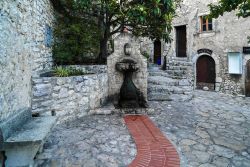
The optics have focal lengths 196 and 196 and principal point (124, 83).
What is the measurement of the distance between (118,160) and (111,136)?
952mm

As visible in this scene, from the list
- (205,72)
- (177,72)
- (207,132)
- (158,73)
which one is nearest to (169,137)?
(207,132)

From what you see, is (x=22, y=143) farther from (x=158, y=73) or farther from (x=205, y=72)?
(x=205, y=72)

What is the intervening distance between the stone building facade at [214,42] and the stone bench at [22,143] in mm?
9932

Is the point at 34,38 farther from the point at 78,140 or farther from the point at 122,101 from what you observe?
the point at 122,101

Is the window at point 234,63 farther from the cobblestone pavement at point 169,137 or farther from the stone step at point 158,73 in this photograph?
the cobblestone pavement at point 169,137

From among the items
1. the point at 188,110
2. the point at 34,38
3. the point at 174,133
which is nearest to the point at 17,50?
the point at 34,38

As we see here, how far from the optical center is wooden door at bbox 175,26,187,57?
43.1 ft

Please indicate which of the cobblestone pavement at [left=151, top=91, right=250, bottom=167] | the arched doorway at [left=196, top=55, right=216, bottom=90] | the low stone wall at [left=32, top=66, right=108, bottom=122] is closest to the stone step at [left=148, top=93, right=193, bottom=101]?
the cobblestone pavement at [left=151, top=91, right=250, bottom=167]

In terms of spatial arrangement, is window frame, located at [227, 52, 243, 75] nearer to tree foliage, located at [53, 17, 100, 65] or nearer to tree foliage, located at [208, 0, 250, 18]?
tree foliage, located at [208, 0, 250, 18]

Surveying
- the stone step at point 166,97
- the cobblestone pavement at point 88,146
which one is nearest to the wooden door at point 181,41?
the stone step at point 166,97

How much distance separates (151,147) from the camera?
11.8 feet

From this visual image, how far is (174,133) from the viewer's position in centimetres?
429

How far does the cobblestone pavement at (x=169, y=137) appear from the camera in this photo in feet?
10.3

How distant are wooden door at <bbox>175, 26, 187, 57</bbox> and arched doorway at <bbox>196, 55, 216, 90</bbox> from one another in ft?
5.52
